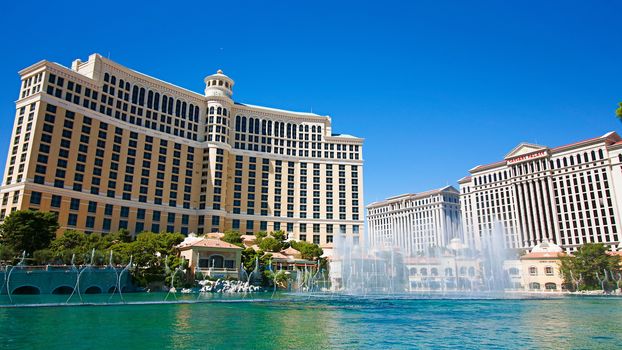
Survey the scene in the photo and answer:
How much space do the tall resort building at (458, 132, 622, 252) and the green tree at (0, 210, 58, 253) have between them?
9089cm

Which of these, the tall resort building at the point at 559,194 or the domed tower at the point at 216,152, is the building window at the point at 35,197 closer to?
the domed tower at the point at 216,152

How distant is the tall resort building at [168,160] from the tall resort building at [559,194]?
43670mm

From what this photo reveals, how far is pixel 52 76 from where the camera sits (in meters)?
87.8

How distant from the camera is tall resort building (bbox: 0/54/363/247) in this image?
86.0m

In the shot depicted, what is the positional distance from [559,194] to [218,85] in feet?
313

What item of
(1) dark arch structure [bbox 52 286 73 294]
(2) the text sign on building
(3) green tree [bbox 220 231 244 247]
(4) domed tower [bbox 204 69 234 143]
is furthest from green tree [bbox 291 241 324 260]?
(2) the text sign on building

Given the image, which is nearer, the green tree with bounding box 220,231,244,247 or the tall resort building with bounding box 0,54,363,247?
the tall resort building with bounding box 0,54,363,247

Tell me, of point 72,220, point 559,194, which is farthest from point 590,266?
point 72,220

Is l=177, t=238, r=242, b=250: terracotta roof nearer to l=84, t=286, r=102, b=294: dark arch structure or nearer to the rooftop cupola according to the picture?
l=84, t=286, r=102, b=294: dark arch structure

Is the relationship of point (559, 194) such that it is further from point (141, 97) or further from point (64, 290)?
point (64, 290)

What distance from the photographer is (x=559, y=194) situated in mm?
118812

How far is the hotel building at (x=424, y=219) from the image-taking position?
17200 centimetres

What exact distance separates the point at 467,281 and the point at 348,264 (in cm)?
2026

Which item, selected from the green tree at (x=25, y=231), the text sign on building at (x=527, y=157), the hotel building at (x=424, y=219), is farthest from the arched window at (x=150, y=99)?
the text sign on building at (x=527, y=157)
